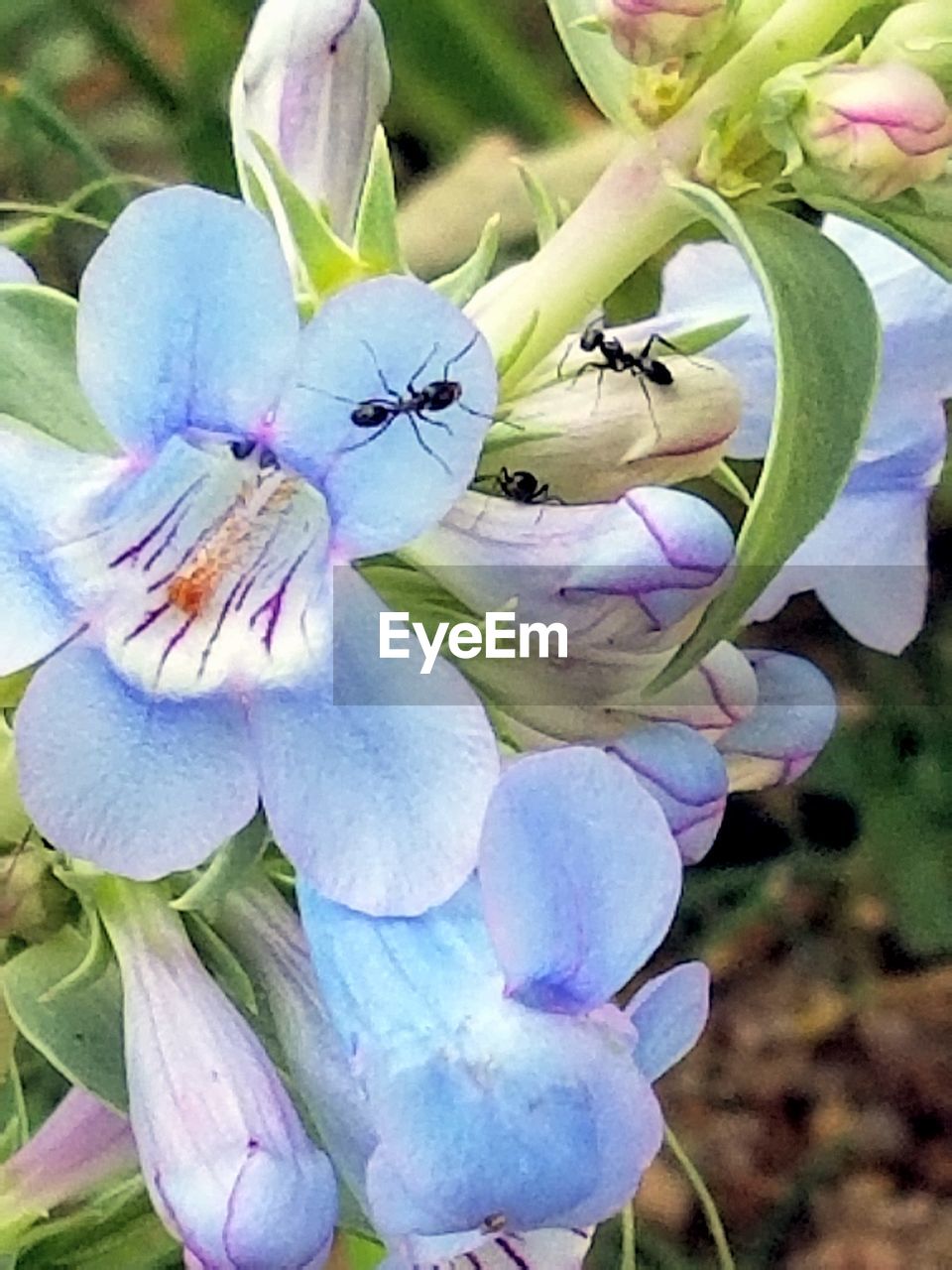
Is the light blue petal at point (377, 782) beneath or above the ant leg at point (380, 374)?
beneath


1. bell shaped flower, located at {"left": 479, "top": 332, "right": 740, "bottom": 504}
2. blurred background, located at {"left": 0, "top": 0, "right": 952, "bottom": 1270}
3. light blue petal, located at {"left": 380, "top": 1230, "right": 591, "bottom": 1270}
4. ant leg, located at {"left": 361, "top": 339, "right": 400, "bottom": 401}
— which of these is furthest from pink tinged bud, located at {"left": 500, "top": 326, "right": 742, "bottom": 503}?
Answer: blurred background, located at {"left": 0, "top": 0, "right": 952, "bottom": 1270}

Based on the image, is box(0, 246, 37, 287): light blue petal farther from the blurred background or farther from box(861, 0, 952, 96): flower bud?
the blurred background

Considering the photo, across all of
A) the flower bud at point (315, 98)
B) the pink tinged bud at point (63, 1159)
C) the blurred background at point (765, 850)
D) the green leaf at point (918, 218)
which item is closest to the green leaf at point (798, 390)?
the green leaf at point (918, 218)

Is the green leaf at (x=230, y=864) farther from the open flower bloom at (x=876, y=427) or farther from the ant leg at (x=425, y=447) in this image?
the open flower bloom at (x=876, y=427)

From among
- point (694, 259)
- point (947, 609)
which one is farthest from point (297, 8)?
point (947, 609)

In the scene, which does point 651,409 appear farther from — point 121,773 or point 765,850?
point 765,850

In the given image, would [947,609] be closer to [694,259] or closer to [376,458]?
[694,259]
